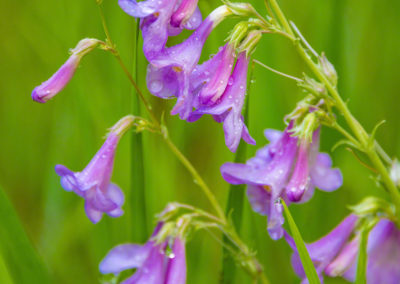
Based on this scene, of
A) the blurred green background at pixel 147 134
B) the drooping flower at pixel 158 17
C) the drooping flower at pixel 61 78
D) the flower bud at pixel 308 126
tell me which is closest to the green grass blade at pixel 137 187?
the blurred green background at pixel 147 134

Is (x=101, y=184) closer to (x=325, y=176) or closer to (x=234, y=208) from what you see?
(x=234, y=208)

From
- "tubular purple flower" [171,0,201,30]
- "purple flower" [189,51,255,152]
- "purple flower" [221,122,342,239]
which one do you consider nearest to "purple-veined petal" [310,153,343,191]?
"purple flower" [221,122,342,239]

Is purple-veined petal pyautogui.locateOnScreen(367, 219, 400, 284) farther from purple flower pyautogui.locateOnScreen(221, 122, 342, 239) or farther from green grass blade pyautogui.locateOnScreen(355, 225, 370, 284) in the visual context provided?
green grass blade pyautogui.locateOnScreen(355, 225, 370, 284)

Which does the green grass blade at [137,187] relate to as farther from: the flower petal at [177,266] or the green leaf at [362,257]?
the green leaf at [362,257]

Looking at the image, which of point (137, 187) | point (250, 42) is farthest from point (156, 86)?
point (137, 187)

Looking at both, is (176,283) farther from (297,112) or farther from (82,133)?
(82,133)

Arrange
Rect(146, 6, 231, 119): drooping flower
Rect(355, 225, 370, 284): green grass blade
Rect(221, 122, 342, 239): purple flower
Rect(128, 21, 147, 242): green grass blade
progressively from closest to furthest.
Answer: Rect(355, 225, 370, 284): green grass blade, Rect(146, 6, 231, 119): drooping flower, Rect(221, 122, 342, 239): purple flower, Rect(128, 21, 147, 242): green grass blade
